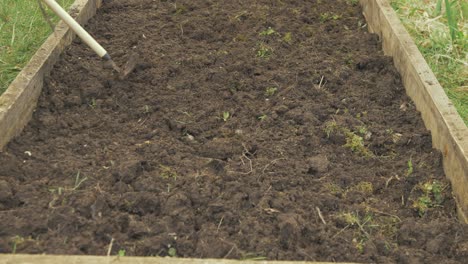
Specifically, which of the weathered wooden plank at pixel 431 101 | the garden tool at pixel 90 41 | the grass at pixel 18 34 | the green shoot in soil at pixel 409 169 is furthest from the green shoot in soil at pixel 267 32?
the green shoot in soil at pixel 409 169

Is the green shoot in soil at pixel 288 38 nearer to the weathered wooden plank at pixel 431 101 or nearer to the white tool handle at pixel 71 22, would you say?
the weathered wooden plank at pixel 431 101

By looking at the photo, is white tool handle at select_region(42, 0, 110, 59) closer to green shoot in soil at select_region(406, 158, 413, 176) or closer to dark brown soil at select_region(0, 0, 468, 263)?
dark brown soil at select_region(0, 0, 468, 263)

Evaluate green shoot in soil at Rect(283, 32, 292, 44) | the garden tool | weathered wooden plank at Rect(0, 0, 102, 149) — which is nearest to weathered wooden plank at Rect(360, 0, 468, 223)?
green shoot in soil at Rect(283, 32, 292, 44)

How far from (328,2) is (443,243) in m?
2.96

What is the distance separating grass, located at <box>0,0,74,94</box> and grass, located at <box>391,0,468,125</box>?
2.72m

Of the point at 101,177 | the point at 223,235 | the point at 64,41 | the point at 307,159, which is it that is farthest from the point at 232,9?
the point at 223,235

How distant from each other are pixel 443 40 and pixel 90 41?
8.60 feet

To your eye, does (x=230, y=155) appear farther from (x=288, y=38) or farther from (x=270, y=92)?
(x=288, y=38)

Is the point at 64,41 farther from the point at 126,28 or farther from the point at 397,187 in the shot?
the point at 397,187

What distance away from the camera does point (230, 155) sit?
9.07 feet

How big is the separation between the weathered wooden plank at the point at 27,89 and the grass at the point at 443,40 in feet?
7.98

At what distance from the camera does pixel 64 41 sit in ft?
11.8

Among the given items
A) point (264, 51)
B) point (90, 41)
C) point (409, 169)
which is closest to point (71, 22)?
point (90, 41)

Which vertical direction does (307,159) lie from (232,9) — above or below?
above
